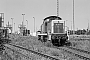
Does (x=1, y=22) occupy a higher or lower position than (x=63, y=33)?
higher

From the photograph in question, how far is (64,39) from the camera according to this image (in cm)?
2198

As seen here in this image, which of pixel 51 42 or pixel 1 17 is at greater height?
pixel 1 17

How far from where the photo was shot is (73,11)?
38594mm

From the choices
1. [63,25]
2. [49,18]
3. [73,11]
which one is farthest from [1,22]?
[73,11]

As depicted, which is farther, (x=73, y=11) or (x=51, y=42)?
(x=73, y=11)

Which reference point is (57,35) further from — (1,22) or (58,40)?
(1,22)

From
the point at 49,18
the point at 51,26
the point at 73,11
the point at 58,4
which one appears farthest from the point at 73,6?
the point at 51,26

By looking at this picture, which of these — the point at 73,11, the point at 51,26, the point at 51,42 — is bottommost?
the point at 51,42

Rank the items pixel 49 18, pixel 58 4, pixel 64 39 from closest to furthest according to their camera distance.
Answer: pixel 64 39 < pixel 49 18 < pixel 58 4

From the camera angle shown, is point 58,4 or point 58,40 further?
point 58,4

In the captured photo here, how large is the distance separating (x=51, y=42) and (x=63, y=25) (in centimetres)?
268

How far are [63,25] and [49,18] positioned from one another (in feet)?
10.7

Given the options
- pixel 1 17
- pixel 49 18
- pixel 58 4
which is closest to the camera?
pixel 1 17

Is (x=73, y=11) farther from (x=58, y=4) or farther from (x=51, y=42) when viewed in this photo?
(x=51, y=42)
